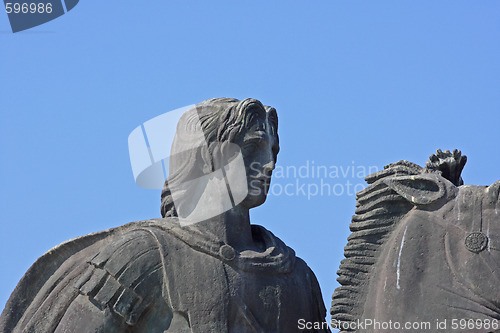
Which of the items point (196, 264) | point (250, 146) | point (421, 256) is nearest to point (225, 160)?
point (250, 146)

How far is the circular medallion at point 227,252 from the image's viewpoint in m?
8.52

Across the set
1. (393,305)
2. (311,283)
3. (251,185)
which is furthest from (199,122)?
(393,305)

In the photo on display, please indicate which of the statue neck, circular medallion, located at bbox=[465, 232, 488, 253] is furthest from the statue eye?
circular medallion, located at bbox=[465, 232, 488, 253]

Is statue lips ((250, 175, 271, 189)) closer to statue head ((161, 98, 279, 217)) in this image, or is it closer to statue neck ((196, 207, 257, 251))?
statue head ((161, 98, 279, 217))

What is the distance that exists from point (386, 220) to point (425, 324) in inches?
32.6

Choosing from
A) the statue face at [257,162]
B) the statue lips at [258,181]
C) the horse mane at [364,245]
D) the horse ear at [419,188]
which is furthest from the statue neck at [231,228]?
the horse ear at [419,188]

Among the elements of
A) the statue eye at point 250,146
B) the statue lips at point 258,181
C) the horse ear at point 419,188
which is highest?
the statue eye at point 250,146

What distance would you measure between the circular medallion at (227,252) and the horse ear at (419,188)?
125 centimetres

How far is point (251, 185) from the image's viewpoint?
29.0 ft

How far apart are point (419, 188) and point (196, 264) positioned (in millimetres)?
1718

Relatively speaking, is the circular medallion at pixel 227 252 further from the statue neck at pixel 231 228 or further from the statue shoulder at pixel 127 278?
the statue shoulder at pixel 127 278

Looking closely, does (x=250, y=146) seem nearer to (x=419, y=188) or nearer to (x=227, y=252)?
(x=227, y=252)

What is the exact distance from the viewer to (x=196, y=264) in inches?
334

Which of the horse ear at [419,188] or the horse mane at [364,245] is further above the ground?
the horse ear at [419,188]
